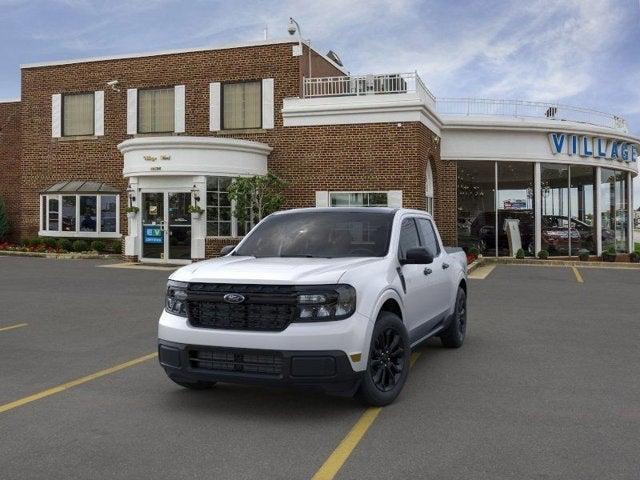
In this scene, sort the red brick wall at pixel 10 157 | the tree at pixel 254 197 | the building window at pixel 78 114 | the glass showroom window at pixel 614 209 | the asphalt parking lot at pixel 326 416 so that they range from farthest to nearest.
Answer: the red brick wall at pixel 10 157
the glass showroom window at pixel 614 209
the building window at pixel 78 114
the tree at pixel 254 197
the asphalt parking lot at pixel 326 416

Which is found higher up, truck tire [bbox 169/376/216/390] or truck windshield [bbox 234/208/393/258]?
truck windshield [bbox 234/208/393/258]

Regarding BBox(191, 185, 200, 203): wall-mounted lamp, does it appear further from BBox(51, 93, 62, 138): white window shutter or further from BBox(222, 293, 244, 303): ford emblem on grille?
BBox(222, 293, 244, 303): ford emblem on grille

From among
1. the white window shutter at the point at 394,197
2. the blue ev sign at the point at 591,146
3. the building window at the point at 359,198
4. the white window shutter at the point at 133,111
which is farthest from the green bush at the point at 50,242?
the blue ev sign at the point at 591,146

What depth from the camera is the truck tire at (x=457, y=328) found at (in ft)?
25.6

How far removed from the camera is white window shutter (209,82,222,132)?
75.9 feet

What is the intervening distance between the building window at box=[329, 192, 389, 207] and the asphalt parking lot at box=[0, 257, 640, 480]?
39.1ft

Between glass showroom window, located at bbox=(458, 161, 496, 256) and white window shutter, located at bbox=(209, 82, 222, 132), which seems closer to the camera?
white window shutter, located at bbox=(209, 82, 222, 132)

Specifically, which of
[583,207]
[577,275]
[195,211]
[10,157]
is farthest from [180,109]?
[583,207]

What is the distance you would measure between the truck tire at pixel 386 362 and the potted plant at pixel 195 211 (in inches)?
584

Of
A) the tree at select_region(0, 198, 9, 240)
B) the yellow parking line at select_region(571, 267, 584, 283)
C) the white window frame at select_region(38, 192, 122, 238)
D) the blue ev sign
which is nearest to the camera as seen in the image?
the yellow parking line at select_region(571, 267, 584, 283)

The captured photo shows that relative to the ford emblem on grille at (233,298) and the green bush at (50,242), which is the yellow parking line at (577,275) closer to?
the ford emblem on grille at (233,298)

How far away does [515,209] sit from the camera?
24.3 meters

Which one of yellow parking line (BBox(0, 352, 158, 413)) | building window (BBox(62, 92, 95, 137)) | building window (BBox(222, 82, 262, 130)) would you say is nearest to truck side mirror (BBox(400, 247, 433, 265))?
yellow parking line (BBox(0, 352, 158, 413))

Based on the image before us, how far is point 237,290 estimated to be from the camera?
5.02m
